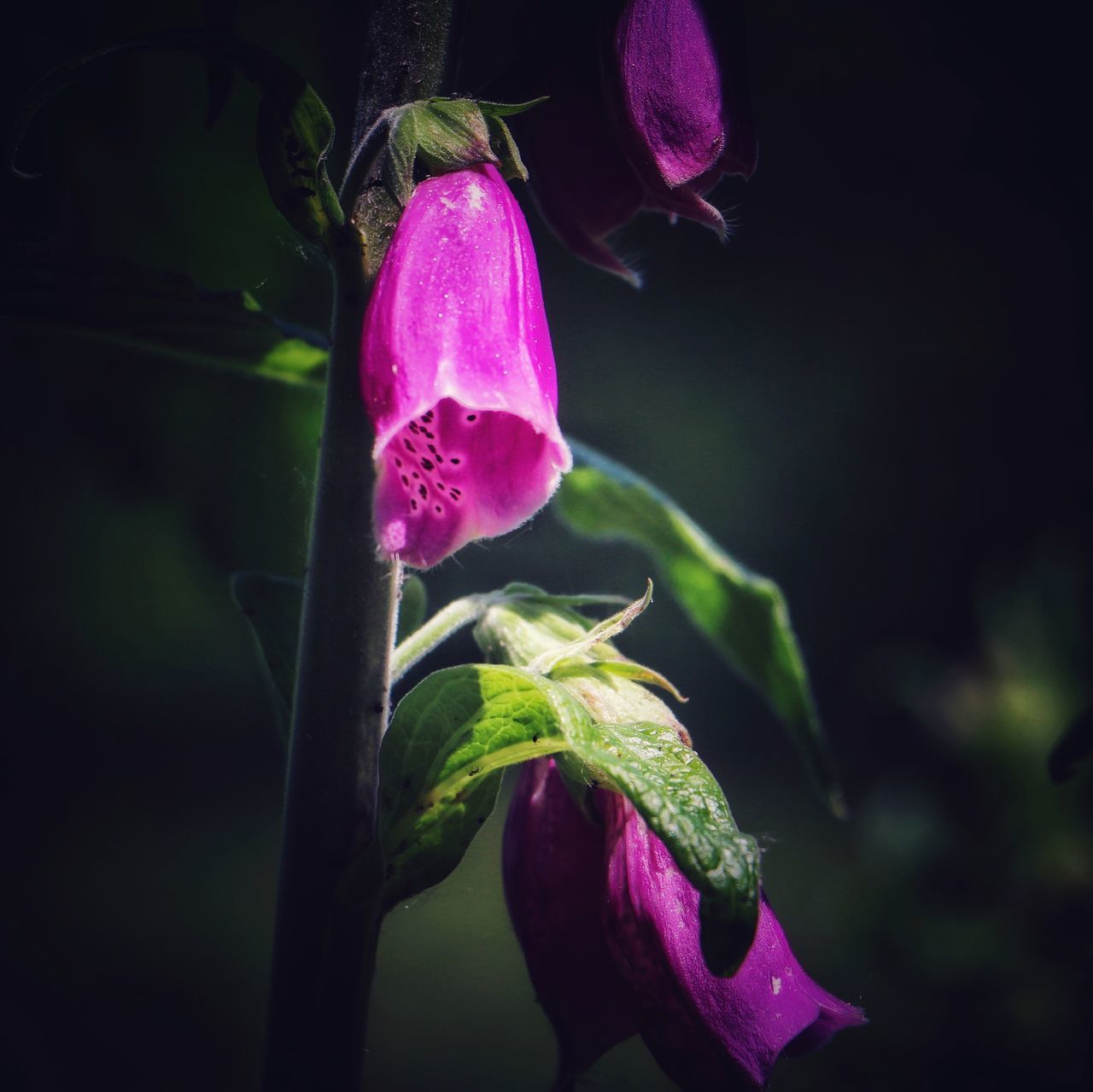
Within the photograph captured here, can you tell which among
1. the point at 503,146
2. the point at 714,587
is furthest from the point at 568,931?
the point at 503,146

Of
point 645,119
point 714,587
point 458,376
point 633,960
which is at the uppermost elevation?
point 645,119

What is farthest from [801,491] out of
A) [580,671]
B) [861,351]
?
[580,671]

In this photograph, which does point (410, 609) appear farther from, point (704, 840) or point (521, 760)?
point (704, 840)

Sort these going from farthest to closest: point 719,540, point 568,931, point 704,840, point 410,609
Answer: point 719,540
point 410,609
point 568,931
point 704,840

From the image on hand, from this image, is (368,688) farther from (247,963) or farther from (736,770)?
(736,770)

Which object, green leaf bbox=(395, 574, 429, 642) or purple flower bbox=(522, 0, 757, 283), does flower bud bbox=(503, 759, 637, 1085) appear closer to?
green leaf bbox=(395, 574, 429, 642)

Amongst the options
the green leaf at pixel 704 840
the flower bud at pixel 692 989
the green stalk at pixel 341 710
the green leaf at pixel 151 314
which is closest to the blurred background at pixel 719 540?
the green leaf at pixel 151 314

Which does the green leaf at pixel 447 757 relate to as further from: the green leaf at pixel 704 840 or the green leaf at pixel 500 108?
the green leaf at pixel 500 108

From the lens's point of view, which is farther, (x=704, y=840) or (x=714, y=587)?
(x=714, y=587)
